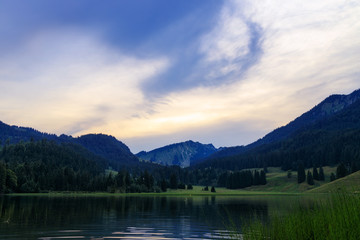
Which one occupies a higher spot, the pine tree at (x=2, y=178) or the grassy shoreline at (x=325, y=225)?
the pine tree at (x=2, y=178)

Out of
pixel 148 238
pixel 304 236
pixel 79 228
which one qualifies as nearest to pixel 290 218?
pixel 304 236

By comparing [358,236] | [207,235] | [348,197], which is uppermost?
[348,197]

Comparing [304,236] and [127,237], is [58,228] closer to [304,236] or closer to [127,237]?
[127,237]

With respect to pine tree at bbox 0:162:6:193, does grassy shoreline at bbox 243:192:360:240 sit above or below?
below

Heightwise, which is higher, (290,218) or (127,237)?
(290,218)

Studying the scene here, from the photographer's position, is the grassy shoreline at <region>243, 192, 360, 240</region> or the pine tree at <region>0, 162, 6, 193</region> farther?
the pine tree at <region>0, 162, 6, 193</region>

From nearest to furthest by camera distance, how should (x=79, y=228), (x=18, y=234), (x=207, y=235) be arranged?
(x=18, y=234) → (x=207, y=235) → (x=79, y=228)

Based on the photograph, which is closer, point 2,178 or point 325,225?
point 325,225

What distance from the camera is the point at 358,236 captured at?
13180 mm

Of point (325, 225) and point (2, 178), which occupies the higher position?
point (2, 178)

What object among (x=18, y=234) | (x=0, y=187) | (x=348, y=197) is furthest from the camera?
(x=0, y=187)

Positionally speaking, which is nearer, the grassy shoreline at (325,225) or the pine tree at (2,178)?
the grassy shoreline at (325,225)

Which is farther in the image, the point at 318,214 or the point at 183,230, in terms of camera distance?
the point at 183,230

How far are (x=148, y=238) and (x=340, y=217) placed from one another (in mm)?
27975
